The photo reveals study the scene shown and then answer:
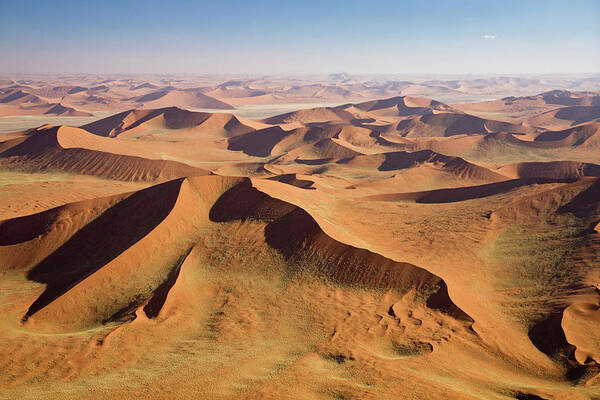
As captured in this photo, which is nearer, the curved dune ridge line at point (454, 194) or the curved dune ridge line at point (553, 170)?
the curved dune ridge line at point (454, 194)

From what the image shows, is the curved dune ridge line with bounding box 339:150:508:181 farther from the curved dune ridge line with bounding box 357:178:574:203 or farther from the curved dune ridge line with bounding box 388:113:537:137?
the curved dune ridge line with bounding box 388:113:537:137

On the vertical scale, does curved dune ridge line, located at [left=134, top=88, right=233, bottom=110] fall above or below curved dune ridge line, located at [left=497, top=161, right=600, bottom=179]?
above

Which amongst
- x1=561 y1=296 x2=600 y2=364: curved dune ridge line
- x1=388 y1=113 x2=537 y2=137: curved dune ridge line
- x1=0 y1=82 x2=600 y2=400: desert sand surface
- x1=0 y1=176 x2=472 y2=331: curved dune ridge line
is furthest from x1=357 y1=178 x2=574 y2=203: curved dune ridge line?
x1=388 y1=113 x2=537 y2=137: curved dune ridge line

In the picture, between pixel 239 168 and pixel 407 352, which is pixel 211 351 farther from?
pixel 239 168

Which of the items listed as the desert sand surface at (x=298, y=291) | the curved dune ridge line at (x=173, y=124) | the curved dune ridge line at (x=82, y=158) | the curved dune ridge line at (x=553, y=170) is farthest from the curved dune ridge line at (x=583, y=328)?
the curved dune ridge line at (x=173, y=124)

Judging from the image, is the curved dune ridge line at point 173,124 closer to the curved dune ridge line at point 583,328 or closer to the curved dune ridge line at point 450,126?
the curved dune ridge line at point 450,126

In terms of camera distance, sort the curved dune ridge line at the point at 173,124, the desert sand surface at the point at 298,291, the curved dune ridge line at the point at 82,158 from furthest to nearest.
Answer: the curved dune ridge line at the point at 173,124 → the curved dune ridge line at the point at 82,158 → the desert sand surface at the point at 298,291
